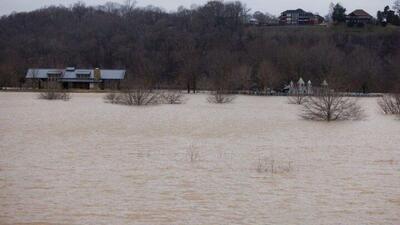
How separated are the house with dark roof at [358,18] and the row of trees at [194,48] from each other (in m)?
7.01

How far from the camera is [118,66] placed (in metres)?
127

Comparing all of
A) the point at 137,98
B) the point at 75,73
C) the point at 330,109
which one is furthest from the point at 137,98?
the point at 75,73

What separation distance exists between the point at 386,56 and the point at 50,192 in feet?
391

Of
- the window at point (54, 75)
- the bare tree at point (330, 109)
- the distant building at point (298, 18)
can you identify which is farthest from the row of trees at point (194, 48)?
the bare tree at point (330, 109)

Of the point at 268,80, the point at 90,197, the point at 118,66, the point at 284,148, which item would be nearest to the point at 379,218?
the point at 90,197

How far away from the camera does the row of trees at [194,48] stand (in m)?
103

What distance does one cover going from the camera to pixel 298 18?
16788cm

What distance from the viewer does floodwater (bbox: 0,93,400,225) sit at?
39.6ft

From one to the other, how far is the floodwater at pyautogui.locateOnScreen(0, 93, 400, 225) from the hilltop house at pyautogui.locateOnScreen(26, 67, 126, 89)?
6301 cm

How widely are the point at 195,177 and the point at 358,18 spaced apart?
135920mm

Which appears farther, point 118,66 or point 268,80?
point 118,66

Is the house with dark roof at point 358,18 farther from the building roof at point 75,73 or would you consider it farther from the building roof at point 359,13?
the building roof at point 75,73

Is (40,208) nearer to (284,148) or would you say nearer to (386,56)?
(284,148)

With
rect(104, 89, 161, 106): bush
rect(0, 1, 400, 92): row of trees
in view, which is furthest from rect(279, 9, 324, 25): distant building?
rect(104, 89, 161, 106): bush
